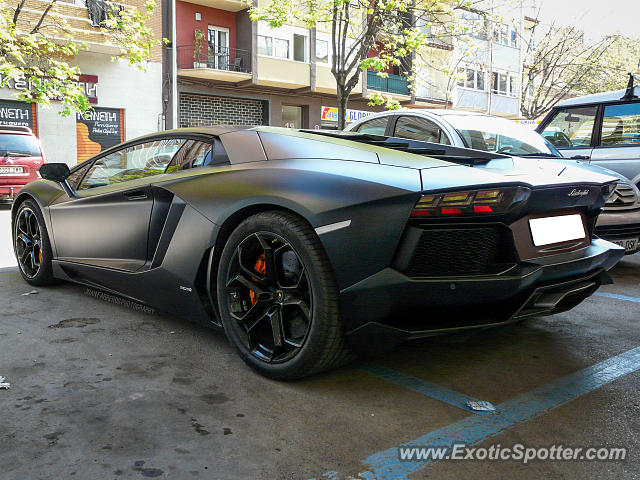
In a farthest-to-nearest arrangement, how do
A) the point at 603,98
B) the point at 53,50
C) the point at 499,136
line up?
the point at 53,50, the point at 603,98, the point at 499,136

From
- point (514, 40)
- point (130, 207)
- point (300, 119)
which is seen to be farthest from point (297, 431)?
point (514, 40)

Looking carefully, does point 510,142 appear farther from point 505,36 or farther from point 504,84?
point 505,36

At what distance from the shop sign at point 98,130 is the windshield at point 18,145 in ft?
25.4

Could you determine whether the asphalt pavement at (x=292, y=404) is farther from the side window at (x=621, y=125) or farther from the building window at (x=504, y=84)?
the building window at (x=504, y=84)

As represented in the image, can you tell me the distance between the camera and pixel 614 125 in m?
7.32

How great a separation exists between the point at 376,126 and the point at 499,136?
1.68 m

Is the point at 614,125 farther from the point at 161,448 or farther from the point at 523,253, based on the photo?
the point at 161,448

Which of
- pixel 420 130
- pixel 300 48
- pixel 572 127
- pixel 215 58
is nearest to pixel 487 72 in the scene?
pixel 300 48

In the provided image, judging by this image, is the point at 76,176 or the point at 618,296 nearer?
the point at 76,176

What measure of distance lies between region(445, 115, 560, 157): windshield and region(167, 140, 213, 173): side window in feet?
11.3

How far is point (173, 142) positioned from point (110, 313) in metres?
1.24

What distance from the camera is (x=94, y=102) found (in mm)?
21625

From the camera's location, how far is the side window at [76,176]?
471 centimetres

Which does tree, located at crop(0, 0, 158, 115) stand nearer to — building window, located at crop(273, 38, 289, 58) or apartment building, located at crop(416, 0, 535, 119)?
building window, located at crop(273, 38, 289, 58)
